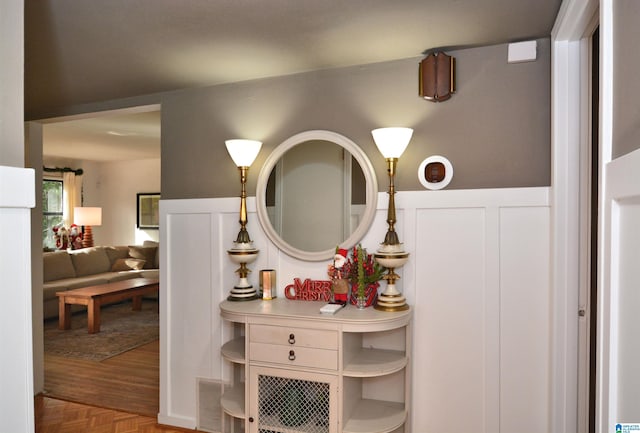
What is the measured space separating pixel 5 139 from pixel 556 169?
2065 mm

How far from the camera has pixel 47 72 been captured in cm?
258

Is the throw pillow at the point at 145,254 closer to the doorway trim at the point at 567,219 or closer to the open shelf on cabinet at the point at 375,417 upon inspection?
the open shelf on cabinet at the point at 375,417

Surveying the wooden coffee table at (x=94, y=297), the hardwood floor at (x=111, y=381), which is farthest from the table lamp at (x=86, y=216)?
the hardwood floor at (x=111, y=381)

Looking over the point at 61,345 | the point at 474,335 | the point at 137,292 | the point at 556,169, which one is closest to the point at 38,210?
the point at 61,345

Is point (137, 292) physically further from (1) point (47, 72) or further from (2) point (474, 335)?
(2) point (474, 335)

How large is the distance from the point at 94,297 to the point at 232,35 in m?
4.21

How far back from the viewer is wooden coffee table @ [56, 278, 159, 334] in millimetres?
5236

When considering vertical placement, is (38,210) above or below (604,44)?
below

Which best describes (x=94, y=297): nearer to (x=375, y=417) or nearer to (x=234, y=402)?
(x=234, y=402)

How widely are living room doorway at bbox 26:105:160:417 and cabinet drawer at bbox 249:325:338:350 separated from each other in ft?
4.50

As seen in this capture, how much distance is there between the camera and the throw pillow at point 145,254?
727cm

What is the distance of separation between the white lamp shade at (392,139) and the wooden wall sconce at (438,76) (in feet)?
0.76

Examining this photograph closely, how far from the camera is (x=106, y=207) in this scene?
27.2 feet

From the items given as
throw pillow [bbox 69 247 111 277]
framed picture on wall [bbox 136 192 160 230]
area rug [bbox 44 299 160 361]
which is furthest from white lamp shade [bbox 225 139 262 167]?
framed picture on wall [bbox 136 192 160 230]
